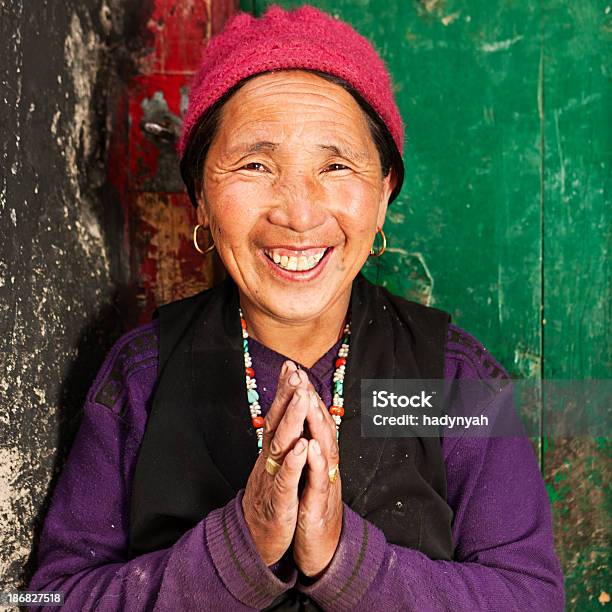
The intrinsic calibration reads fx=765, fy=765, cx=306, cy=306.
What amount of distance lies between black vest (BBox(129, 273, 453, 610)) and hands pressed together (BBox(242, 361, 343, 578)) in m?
0.19

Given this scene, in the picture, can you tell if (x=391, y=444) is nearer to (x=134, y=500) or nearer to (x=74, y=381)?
(x=134, y=500)

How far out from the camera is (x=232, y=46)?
169cm

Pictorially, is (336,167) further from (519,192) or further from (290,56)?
(519,192)

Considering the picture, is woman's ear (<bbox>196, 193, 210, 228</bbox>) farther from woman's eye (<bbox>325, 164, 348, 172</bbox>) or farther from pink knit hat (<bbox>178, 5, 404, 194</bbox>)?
woman's eye (<bbox>325, 164, 348, 172</bbox>)

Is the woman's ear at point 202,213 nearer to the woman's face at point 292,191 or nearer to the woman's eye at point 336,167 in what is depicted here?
the woman's face at point 292,191

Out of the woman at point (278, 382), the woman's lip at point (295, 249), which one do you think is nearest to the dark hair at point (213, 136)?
the woman at point (278, 382)

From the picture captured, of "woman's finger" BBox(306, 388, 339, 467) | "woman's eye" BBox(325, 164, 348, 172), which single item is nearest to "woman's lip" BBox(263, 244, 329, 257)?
"woman's eye" BBox(325, 164, 348, 172)

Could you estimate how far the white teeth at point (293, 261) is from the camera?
166 centimetres

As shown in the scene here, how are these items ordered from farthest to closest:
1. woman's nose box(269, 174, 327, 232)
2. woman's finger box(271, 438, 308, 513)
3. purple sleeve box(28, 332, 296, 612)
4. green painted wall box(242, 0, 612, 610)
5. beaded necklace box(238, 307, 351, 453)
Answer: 1. green painted wall box(242, 0, 612, 610)
2. beaded necklace box(238, 307, 351, 453)
3. woman's nose box(269, 174, 327, 232)
4. purple sleeve box(28, 332, 296, 612)
5. woman's finger box(271, 438, 308, 513)

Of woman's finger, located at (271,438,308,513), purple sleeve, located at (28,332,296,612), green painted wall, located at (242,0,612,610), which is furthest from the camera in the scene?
green painted wall, located at (242,0,612,610)

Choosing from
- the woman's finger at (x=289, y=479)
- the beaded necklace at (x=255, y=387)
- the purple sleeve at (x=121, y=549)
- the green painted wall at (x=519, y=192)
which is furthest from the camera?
the green painted wall at (x=519, y=192)

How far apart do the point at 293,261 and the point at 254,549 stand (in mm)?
602

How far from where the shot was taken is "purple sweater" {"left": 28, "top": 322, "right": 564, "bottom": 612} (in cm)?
144

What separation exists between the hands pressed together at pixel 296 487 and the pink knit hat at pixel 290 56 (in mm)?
662
